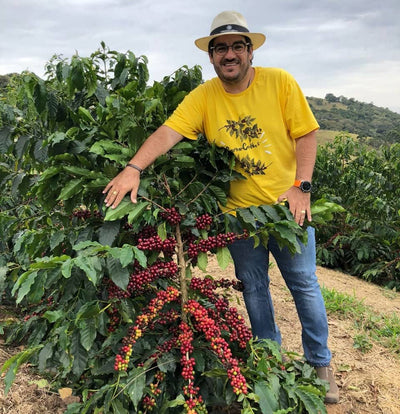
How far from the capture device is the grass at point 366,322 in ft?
11.6

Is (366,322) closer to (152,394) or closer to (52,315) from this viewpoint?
(152,394)

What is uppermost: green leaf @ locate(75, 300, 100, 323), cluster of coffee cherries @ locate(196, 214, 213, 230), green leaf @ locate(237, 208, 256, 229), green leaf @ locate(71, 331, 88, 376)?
green leaf @ locate(237, 208, 256, 229)

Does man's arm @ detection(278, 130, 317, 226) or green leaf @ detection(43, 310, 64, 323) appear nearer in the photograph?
green leaf @ detection(43, 310, 64, 323)

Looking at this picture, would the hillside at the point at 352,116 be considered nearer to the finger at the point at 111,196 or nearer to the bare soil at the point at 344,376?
the bare soil at the point at 344,376

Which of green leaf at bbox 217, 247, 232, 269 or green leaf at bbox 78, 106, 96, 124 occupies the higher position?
green leaf at bbox 78, 106, 96, 124

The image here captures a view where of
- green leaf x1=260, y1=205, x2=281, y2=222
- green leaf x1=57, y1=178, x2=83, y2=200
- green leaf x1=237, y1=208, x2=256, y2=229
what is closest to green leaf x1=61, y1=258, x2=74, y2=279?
green leaf x1=57, y1=178, x2=83, y2=200

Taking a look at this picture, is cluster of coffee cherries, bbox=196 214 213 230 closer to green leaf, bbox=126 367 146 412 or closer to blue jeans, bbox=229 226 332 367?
blue jeans, bbox=229 226 332 367

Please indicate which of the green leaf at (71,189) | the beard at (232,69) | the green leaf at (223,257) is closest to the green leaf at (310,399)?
the green leaf at (223,257)

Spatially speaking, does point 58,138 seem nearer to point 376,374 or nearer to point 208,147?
point 208,147

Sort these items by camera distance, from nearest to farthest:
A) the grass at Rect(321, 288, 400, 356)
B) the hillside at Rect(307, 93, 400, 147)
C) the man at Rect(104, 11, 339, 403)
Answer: the man at Rect(104, 11, 339, 403) < the grass at Rect(321, 288, 400, 356) < the hillside at Rect(307, 93, 400, 147)

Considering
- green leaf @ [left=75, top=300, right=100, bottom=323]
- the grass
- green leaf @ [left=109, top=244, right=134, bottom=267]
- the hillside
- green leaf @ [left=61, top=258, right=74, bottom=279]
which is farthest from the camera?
the hillside

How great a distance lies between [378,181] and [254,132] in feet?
13.9

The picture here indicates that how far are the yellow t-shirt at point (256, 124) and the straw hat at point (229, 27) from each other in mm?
209

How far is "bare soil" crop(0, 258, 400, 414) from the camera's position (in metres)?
2.52
